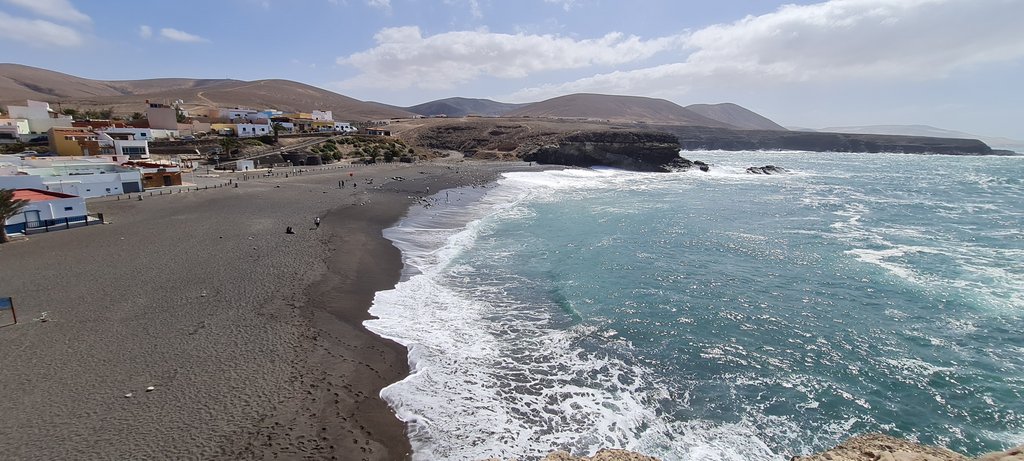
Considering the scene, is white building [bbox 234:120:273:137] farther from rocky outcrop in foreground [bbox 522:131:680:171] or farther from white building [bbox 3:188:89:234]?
white building [bbox 3:188:89:234]

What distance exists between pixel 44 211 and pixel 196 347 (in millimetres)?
17740

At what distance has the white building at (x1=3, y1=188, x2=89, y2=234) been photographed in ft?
69.4

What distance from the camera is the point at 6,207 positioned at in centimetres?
1947

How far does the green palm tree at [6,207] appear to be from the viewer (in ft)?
63.8

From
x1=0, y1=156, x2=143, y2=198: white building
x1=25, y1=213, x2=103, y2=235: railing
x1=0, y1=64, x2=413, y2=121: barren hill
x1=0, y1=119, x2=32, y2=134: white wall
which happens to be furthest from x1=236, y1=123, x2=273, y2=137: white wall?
x1=0, y1=64, x2=413, y2=121: barren hill

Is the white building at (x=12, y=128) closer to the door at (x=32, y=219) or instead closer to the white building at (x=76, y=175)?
the white building at (x=76, y=175)

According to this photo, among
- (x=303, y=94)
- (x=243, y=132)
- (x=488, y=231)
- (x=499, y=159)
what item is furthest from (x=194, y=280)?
(x=303, y=94)

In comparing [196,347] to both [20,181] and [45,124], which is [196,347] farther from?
[45,124]

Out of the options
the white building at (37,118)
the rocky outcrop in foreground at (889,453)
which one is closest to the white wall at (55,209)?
the rocky outcrop in foreground at (889,453)

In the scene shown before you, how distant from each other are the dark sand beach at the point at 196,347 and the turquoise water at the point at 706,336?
4.35 ft

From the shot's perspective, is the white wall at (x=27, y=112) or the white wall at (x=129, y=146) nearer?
the white wall at (x=129, y=146)

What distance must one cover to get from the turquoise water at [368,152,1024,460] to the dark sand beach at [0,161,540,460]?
4.35 feet

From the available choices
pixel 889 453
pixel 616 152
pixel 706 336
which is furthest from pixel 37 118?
pixel 889 453

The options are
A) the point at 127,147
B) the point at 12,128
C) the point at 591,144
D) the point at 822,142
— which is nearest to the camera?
the point at 127,147
